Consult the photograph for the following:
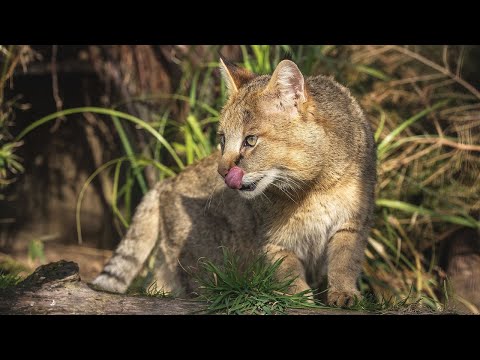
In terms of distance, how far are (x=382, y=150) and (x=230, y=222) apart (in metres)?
2.36

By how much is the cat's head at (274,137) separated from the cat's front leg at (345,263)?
558 millimetres

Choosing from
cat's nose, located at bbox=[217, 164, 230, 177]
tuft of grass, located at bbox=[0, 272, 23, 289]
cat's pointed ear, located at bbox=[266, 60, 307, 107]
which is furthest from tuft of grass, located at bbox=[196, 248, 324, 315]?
tuft of grass, located at bbox=[0, 272, 23, 289]

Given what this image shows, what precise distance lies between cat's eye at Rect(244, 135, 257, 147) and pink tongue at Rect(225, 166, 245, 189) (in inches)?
9.7

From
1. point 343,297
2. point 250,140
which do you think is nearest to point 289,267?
point 343,297

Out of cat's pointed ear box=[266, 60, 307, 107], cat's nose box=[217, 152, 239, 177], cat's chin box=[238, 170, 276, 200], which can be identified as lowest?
cat's chin box=[238, 170, 276, 200]

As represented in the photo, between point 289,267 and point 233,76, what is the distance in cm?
156

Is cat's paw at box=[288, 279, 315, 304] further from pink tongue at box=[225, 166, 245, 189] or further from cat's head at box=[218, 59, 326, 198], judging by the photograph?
Result: pink tongue at box=[225, 166, 245, 189]

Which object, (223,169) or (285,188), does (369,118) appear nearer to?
(285,188)

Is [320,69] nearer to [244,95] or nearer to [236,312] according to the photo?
[244,95]

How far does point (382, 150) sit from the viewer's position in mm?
7789

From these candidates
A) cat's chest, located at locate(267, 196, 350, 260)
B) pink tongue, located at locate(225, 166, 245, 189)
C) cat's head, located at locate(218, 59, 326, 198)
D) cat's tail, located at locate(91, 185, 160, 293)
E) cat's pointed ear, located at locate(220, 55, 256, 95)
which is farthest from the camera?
cat's tail, located at locate(91, 185, 160, 293)

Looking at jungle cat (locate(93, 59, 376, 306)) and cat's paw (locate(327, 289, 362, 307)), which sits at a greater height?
jungle cat (locate(93, 59, 376, 306))

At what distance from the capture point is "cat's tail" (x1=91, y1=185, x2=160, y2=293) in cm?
655

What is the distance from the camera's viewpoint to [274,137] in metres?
5.20
